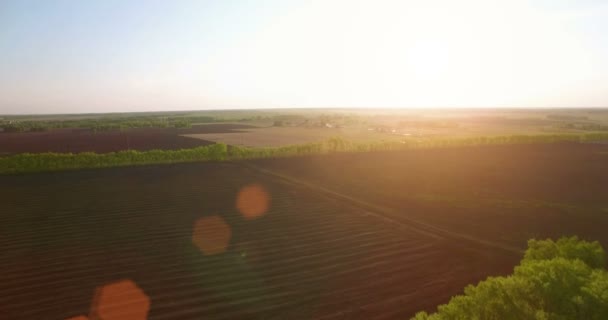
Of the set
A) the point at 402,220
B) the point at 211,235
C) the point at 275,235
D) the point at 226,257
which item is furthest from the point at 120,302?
the point at 402,220

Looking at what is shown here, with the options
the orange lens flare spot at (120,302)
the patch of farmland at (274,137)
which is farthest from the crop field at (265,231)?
the patch of farmland at (274,137)

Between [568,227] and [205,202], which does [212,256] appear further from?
[568,227]

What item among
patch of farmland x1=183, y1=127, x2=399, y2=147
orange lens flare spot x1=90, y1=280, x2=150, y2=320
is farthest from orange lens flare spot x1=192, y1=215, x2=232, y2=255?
patch of farmland x1=183, y1=127, x2=399, y2=147

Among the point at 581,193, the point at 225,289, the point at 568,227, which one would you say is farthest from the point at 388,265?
the point at 581,193

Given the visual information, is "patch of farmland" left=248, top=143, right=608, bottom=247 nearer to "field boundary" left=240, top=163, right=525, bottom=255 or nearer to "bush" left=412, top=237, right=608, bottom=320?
"field boundary" left=240, top=163, right=525, bottom=255

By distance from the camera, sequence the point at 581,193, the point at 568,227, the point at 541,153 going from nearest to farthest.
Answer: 1. the point at 568,227
2. the point at 581,193
3. the point at 541,153
